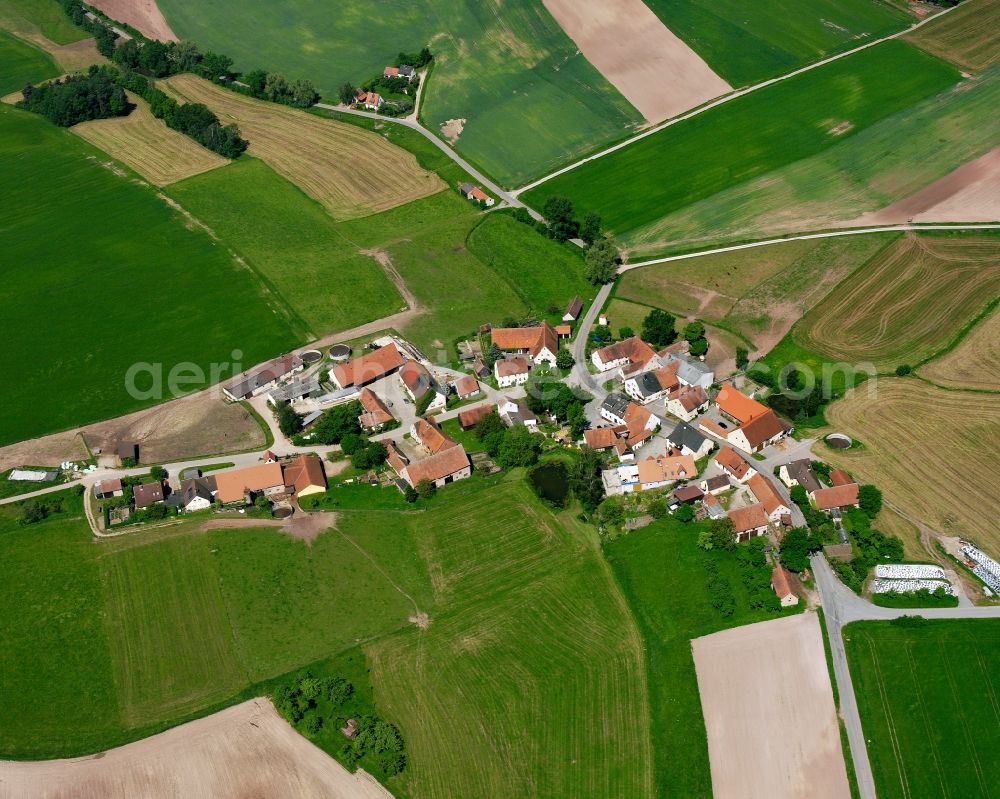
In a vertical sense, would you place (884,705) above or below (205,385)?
above

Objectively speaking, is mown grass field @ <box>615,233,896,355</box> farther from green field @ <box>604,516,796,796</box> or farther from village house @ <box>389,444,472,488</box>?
village house @ <box>389,444,472,488</box>

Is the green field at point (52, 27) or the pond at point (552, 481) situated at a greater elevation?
the pond at point (552, 481)

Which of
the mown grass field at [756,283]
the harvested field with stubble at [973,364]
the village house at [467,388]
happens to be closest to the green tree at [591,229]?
the mown grass field at [756,283]

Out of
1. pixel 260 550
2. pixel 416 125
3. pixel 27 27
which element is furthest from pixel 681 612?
pixel 27 27

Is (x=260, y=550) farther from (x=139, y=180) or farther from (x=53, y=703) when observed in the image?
(x=139, y=180)

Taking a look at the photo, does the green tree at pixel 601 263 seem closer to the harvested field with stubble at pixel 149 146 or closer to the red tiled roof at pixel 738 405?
the red tiled roof at pixel 738 405

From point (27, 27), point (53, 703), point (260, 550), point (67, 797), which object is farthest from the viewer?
point (27, 27)


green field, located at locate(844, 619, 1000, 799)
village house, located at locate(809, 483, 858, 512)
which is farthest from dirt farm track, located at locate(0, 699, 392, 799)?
village house, located at locate(809, 483, 858, 512)
